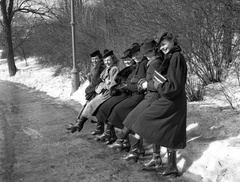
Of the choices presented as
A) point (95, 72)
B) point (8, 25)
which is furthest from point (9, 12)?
point (95, 72)

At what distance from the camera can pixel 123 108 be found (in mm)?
4473

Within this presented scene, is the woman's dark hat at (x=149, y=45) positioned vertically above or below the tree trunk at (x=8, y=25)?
below

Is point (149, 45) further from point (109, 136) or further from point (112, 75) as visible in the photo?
point (109, 136)

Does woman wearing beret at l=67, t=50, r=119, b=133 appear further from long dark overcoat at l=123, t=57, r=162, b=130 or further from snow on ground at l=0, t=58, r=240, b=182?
snow on ground at l=0, t=58, r=240, b=182

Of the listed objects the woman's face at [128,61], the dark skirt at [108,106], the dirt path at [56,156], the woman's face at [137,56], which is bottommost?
the dirt path at [56,156]

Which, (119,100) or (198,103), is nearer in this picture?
(119,100)

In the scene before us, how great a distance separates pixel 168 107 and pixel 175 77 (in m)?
0.43

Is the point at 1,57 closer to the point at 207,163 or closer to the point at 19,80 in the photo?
the point at 19,80

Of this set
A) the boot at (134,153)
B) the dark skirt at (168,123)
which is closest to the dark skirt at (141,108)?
the dark skirt at (168,123)

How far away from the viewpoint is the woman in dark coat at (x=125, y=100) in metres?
4.30

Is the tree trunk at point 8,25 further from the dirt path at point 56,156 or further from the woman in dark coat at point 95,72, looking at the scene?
the woman in dark coat at point 95,72

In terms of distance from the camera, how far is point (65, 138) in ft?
17.7

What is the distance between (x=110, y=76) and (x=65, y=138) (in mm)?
1593

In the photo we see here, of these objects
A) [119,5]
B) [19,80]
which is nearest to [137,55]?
[119,5]
